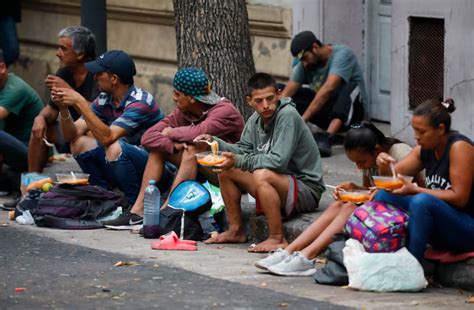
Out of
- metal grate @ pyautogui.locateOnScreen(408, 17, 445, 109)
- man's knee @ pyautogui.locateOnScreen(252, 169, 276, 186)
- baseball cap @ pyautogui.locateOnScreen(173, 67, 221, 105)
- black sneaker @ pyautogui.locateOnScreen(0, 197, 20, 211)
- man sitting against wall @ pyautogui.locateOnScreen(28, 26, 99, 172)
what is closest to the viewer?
man's knee @ pyautogui.locateOnScreen(252, 169, 276, 186)

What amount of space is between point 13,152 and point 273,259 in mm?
3450

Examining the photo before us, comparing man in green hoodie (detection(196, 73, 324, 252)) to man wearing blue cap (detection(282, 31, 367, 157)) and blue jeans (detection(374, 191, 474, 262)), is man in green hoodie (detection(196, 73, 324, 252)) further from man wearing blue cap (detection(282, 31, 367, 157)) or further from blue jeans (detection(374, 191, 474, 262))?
man wearing blue cap (detection(282, 31, 367, 157))

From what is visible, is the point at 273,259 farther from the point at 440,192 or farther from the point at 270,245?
the point at 440,192

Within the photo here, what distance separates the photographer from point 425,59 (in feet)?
35.7

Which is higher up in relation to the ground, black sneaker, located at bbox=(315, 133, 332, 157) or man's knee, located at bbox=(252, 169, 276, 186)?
man's knee, located at bbox=(252, 169, 276, 186)

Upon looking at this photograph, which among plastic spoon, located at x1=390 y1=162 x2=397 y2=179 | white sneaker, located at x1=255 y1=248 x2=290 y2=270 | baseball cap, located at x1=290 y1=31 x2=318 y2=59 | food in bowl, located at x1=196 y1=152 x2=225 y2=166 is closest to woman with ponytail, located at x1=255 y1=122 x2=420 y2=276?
white sneaker, located at x1=255 y1=248 x2=290 y2=270

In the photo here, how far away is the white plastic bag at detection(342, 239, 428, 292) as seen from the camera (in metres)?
7.23

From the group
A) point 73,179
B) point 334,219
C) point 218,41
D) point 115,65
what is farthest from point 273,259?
point 218,41

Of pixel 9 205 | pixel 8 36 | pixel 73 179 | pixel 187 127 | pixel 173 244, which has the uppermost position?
pixel 8 36

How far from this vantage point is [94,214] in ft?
31.0

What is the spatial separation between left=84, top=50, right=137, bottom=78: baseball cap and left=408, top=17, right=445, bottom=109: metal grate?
2476 millimetres

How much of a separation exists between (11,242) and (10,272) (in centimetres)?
110

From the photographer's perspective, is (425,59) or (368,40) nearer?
(425,59)

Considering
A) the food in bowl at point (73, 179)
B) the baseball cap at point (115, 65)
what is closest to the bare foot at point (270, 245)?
the food in bowl at point (73, 179)
